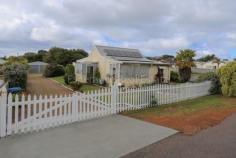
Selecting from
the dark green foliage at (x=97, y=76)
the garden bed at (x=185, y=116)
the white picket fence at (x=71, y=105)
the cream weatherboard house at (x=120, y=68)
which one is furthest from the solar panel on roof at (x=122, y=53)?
the garden bed at (x=185, y=116)

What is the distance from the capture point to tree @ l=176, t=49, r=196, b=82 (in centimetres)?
3300

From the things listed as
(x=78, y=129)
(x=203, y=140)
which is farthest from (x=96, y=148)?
(x=203, y=140)

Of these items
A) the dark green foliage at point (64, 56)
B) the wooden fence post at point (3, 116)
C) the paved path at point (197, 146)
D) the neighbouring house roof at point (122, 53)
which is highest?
the dark green foliage at point (64, 56)

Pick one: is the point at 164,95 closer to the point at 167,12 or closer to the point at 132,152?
the point at 132,152

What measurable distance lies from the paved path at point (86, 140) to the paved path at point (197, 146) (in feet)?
1.07

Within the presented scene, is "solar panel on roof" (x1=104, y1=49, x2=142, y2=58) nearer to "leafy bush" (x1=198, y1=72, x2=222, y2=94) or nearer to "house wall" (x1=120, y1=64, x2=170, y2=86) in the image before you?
"house wall" (x1=120, y1=64, x2=170, y2=86)

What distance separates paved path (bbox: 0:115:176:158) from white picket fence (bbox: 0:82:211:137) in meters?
0.36

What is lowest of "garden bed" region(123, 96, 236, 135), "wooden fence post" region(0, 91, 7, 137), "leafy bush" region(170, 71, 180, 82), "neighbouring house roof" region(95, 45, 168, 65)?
"garden bed" region(123, 96, 236, 135)

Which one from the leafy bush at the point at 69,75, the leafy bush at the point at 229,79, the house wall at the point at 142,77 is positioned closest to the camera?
the leafy bush at the point at 229,79

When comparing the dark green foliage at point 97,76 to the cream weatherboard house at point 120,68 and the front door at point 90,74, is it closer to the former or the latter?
the cream weatherboard house at point 120,68

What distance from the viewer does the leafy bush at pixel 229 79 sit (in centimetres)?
1620

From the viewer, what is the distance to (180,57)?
113 feet

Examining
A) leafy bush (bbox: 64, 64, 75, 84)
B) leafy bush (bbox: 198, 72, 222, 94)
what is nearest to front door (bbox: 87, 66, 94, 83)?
leafy bush (bbox: 64, 64, 75, 84)

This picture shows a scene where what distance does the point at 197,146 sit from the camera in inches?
236
